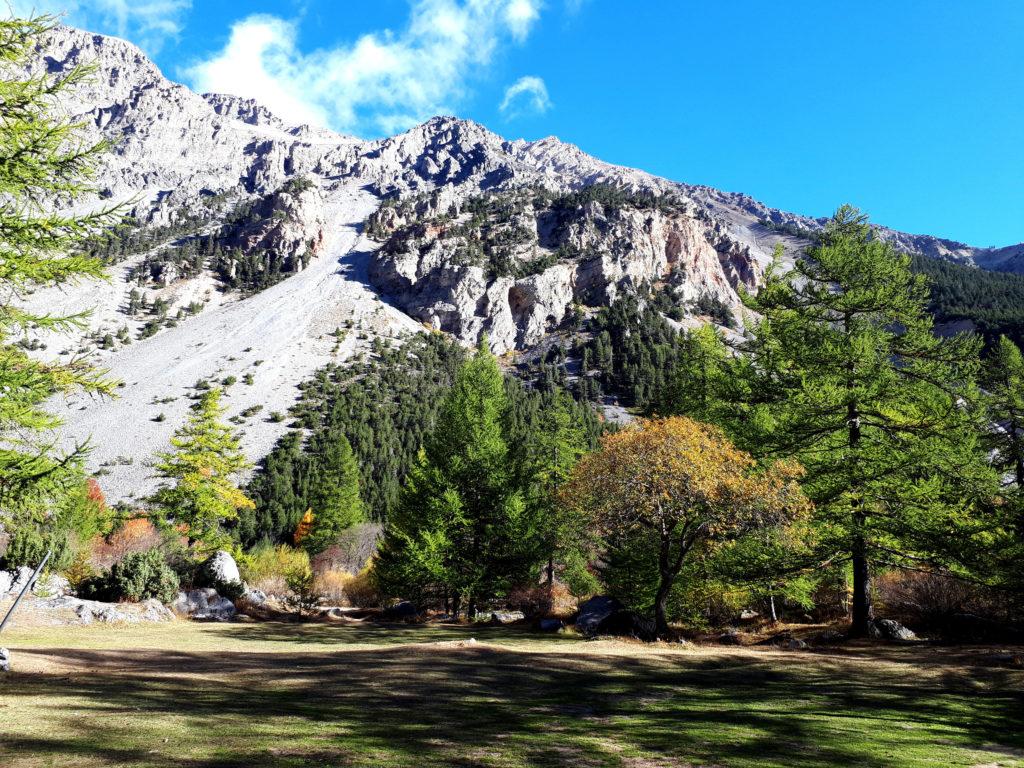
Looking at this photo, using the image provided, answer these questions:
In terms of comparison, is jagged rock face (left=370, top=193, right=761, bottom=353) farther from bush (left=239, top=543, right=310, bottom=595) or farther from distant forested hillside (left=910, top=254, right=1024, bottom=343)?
bush (left=239, top=543, right=310, bottom=595)

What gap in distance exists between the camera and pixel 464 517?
25703 mm

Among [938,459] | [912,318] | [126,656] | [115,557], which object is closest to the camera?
[126,656]

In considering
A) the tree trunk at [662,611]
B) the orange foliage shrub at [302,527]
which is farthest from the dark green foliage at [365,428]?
the tree trunk at [662,611]

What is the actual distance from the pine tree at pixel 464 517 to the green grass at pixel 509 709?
10792mm

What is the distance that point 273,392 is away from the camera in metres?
98.3

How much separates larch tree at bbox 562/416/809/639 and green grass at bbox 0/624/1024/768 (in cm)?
379

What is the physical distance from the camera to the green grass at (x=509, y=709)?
17.1ft

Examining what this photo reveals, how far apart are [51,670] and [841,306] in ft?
68.9

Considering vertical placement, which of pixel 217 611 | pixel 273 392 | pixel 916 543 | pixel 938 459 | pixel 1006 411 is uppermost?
pixel 273 392

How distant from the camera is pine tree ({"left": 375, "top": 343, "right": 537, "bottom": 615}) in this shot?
24.7m

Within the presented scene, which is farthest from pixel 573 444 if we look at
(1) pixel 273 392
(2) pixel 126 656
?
(1) pixel 273 392

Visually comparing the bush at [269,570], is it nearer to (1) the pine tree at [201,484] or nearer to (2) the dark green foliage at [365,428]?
(1) the pine tree at [201,484]

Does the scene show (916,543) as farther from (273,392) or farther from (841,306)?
(273,392)

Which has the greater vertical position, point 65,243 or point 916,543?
point 65,243
